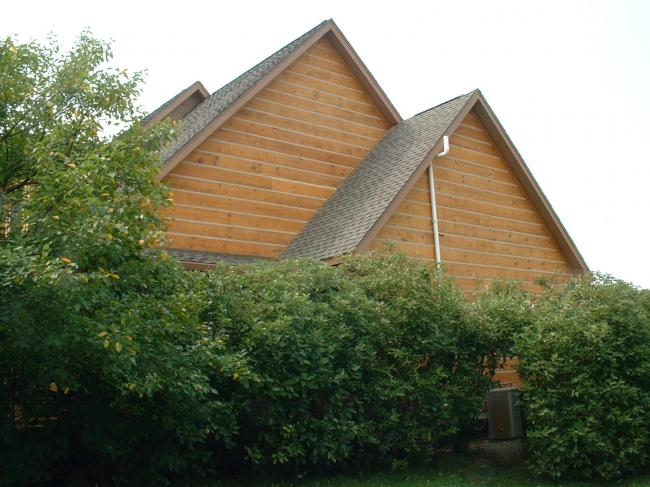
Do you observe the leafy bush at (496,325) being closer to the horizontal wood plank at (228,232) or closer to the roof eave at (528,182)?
the horizontal wood plank at (228,232)

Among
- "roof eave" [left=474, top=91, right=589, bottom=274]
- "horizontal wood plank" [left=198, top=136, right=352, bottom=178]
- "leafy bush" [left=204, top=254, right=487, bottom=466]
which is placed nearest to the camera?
"leafy bush" [left=204, top=254, right=487, bottom=466]

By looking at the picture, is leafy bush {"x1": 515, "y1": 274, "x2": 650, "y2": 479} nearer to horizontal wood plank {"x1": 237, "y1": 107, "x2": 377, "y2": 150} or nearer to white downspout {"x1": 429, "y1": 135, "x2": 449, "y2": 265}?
white downspout {"x1": 429, "y1": 135, "x2": 449, "y2": 265}

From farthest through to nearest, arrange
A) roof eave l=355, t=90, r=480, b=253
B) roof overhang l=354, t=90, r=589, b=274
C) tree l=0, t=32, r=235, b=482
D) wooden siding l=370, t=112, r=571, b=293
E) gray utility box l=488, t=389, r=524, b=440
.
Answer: roof overhang l=354, t=90, r=589, b=274
wooden siding l=370, t=112, r=571, b=293
roof eave l=355, t=90, r=480, b=253
gray utility box l=488, t=389, r=524, b=440
tree l=0, t=32, r=235, b=482

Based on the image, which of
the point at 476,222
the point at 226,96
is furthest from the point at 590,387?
the point at 226,96

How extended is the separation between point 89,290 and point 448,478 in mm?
5771

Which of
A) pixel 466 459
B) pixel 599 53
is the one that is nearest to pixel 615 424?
pixel 466 459

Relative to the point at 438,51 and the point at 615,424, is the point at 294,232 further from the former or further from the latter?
the point at 615,424

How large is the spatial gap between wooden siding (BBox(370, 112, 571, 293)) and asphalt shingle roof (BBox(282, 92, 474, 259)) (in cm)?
47

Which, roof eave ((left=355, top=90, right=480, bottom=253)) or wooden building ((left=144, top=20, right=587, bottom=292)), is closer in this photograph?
roof eave ((left=355, top=90, right=480, bottom=253))

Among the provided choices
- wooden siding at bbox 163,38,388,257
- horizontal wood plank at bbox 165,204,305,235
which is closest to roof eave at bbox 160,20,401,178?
wooden siding at bbox 163,38,388,257

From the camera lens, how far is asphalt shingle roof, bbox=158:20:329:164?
50.4ft

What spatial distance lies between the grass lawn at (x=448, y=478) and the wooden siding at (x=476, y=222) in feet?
16.3

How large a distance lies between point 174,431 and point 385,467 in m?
3.20

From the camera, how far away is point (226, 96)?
17.7 meters
